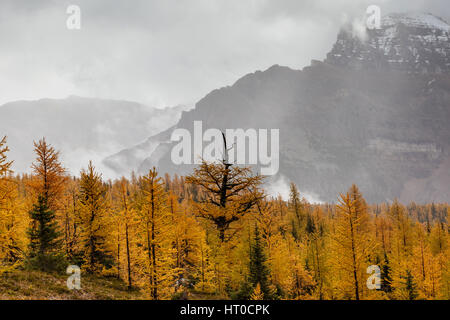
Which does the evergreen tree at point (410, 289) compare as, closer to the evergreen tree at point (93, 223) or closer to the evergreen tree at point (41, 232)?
the evergreen tree at point (93, 223)

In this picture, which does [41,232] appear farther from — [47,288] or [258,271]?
[258,271]

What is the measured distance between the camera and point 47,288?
16594 mm

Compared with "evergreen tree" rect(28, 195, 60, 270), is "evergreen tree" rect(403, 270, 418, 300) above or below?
below

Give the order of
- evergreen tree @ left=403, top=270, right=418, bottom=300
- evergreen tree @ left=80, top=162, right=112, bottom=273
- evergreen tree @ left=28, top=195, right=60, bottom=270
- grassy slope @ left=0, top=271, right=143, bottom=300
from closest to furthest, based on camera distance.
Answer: grassy slope @ left=0, top=271, right=143, bottom=300 → evergreen tree @ left=403, top=270, right=418, bottom=300 → evergreen tree @ left=28, top=195, right=60, bottom=270 → evergreen tree @ left=80, top=162, right=112, bottom=273

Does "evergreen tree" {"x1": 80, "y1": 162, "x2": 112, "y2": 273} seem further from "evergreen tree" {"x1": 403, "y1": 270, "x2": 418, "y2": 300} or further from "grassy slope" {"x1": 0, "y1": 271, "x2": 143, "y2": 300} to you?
"evergreen tree" {"x1": 403, "y1": 270, "x2": 418, "y2": 300}

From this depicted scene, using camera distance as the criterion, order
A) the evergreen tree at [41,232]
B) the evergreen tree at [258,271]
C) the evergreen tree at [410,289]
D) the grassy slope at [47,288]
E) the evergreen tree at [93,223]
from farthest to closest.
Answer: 1. the evergreen tree at [93,223]
2. the evergreen tree at [41,232]
3. the evergreen tree at [410,289]
4. the evergreen tree at [258,271]
5. the grassy slope at [47,288]

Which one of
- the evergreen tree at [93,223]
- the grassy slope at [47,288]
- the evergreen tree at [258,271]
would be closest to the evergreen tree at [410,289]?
the evergreen tree at [258,271]

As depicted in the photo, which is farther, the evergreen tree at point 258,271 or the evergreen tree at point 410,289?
the evergreen tree at point 410,289

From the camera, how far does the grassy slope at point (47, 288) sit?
14.9 metres

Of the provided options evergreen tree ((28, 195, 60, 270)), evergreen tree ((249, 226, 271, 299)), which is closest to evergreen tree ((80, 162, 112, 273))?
evergreen tree ((28, 195, 60, 270))

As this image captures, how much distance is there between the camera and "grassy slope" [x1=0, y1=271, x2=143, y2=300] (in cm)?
1486

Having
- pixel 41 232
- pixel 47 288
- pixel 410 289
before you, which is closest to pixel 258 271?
pixel 47 288
